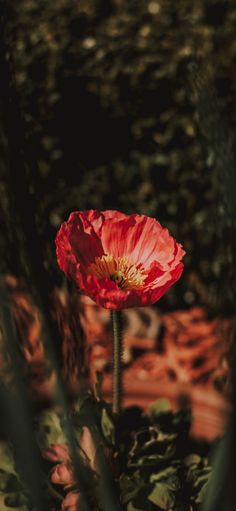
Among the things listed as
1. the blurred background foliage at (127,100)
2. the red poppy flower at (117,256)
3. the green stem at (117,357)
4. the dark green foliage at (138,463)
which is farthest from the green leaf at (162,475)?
the blurred background foliage at (127,100)

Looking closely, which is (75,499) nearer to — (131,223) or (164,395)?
(131,223)

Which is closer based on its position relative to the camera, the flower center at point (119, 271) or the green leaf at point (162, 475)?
the flower center at point (119, 271)

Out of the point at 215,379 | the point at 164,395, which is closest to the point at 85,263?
the point at 164,395

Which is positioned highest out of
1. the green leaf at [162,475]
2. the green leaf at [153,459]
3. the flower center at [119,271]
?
the flower center at [119,271]

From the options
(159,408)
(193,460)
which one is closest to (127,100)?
(159,408)

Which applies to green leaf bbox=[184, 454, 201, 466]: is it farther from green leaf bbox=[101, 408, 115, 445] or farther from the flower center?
the flower center

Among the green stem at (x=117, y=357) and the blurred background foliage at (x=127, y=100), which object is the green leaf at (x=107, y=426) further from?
the blurred background foliage at (x=127, y=100)
